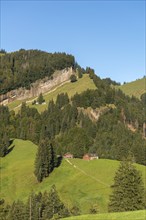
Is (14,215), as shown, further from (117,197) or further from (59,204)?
(117,197)

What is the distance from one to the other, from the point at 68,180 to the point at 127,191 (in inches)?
2563

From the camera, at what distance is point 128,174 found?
65688 millimetres

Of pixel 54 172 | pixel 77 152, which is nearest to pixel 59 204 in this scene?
pixel 54 172

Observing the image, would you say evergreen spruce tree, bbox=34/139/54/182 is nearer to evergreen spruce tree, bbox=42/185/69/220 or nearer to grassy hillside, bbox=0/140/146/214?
grassy hillside, bbox=0/140/146/214

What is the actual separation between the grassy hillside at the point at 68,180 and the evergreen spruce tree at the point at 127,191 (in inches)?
1374

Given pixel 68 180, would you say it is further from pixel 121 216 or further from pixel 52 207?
pixel 121 216

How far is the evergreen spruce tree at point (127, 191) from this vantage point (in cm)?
6312

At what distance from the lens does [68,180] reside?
127688 mm

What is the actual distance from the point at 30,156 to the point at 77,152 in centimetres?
3393

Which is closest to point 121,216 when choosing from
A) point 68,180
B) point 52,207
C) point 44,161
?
point 52,207

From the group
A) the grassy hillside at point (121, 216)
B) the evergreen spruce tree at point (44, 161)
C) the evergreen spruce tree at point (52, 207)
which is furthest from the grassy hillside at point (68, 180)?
the grassy hillside at point (121, 216)

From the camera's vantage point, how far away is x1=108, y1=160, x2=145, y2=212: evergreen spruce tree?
6312cm

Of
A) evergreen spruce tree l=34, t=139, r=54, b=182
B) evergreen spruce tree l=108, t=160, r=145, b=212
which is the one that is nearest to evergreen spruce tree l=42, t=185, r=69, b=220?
evergreen spruce tree l=108, t=160, r=145, b=212

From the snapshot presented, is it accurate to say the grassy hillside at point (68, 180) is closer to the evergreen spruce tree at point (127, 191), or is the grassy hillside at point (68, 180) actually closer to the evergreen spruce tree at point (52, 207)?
the evergreen spruce tree at point (52, 207)
